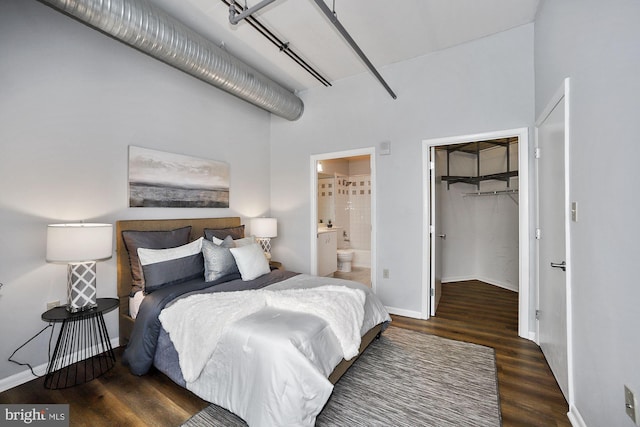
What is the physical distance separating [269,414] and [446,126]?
3295 millimetres

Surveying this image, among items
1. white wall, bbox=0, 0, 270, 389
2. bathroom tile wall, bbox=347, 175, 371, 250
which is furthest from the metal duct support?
bathroom tile wall, bbox=347, 175, 371, 250

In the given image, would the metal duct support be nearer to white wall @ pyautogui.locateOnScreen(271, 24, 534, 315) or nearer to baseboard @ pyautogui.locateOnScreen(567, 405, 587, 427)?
white wall @ pyautogui.locateOnScreen(271, 24, 534, 315)

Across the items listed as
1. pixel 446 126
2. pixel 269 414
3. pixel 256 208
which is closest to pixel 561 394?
pixel 269 414

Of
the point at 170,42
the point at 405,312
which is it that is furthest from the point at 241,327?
the point at 170,42

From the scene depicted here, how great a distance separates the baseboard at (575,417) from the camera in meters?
1.61

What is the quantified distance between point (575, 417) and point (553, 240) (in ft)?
4.02

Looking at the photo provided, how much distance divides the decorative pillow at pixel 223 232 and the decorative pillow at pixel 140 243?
0.41 metres

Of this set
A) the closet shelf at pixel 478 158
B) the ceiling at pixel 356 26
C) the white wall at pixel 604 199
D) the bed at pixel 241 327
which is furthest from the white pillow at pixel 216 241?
the closet shelf at pixel 478 158

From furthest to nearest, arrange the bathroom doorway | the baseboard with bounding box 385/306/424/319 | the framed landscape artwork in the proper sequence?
the bathroom doorway → the baseboard with bounding box 385/306/424/319 → the framed landscape artwork

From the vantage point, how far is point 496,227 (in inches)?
192

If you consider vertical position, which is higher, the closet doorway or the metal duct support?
the metal duct support

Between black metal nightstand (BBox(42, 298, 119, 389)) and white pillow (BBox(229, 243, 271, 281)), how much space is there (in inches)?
41.8

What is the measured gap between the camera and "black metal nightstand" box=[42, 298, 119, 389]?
2074 millimetres
